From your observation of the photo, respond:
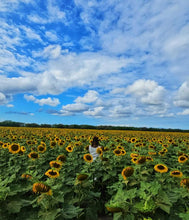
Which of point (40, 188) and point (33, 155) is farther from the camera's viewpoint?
point (33, 155)

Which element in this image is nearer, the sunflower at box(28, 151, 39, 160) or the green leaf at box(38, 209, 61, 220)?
the green leaf at box(38, 209, 61, 220)

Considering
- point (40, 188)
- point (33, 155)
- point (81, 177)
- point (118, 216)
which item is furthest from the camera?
point (33, 155)

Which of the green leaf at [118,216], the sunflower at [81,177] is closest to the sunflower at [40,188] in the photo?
the sunflower at [81,177]

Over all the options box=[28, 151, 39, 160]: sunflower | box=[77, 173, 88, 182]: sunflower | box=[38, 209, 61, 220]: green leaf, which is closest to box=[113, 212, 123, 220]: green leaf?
box=[38, 209, 61, 220]: green leaf

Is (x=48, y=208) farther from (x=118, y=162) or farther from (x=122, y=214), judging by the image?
(x=118, y=162)

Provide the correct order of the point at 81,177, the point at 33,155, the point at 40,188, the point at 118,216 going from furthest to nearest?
the point at 33,155 < the point at 81,177 < the point at 40,188 < the point at 118,216

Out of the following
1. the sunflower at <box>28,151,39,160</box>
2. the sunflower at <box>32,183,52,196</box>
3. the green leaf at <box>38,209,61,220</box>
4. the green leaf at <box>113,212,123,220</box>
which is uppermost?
the sunflower at <box>28,151,39,160</box>

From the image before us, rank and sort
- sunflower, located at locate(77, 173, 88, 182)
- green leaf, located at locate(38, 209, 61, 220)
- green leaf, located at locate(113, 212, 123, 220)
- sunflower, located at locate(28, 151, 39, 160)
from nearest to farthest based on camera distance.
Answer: green leaf, located at locate(113, 212, 123, 220), green leaf, located at locate(38, 209, 61, 220), sunflower, located at locate(77, 173, 88, 182), sunflower, located at locate(28, 151, 39, 160)

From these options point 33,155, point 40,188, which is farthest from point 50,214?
point 33,155

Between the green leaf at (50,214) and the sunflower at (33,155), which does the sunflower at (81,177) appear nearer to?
the green leaf at (50,214)

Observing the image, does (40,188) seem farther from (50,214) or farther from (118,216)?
(118,216)

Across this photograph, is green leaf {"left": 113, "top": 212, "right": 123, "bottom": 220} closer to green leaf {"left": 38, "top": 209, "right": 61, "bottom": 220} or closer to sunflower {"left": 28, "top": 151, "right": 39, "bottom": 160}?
green leaf {"left": 38, "top": 209, "right": 61, "bottom": 220}

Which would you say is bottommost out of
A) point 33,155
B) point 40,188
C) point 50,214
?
point 50,214

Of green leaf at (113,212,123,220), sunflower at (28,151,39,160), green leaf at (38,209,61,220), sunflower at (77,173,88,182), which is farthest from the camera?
sunflower at (28,151,39,160)
